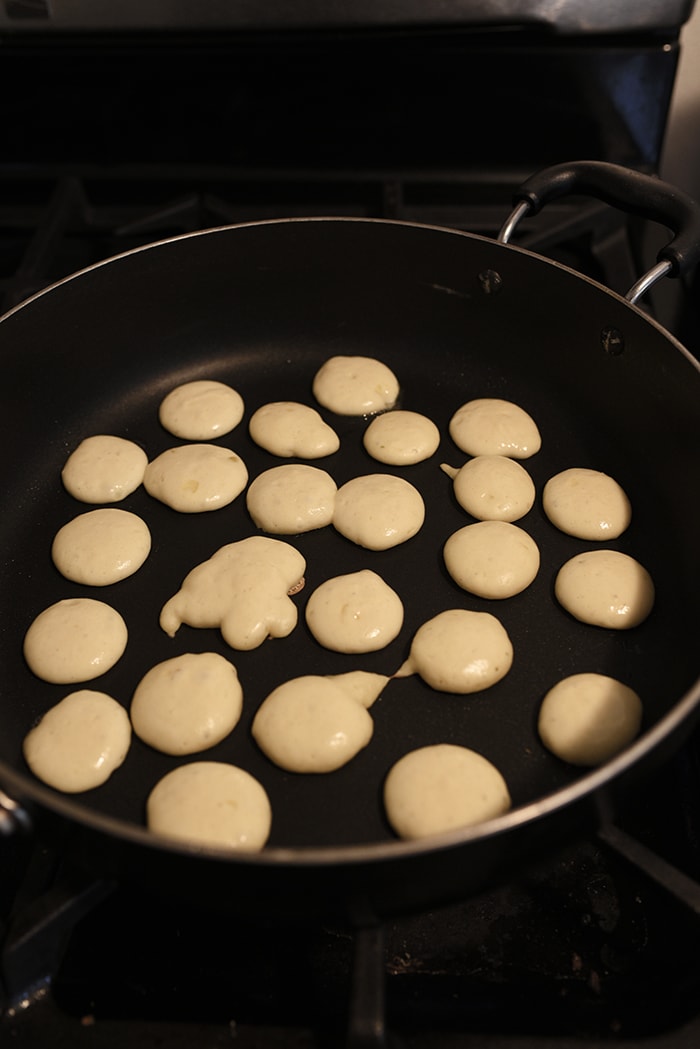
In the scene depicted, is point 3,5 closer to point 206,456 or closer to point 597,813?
point 206,456

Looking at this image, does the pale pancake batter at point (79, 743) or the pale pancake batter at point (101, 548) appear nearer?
the pale pancake batter at point (79, 743)

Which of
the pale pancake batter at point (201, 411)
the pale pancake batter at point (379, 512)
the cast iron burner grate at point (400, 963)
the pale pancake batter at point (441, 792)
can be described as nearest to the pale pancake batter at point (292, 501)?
the pale pancake batter at point (379, 512)

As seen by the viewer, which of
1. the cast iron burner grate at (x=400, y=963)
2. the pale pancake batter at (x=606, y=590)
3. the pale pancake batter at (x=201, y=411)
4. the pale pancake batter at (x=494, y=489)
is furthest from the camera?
the pale pancake batter at (x=201, y=411)

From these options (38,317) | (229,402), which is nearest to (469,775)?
(229,402)

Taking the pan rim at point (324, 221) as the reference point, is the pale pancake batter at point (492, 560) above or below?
below

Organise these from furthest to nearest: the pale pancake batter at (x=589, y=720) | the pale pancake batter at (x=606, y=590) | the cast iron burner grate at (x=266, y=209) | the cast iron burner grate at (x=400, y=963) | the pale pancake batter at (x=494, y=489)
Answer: the cast iron burner grate at (x=266, y=209)
the pale pancake batter at (x=494, y=489)
the pale pancake batter at (x=606, y=590)
the pale pancake batter at (x=589, y=720)
the cast iron burner grate at (x=400, y=963)

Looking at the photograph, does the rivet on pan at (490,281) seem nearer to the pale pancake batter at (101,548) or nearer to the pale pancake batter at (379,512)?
the pale pancake batter at (379,512)

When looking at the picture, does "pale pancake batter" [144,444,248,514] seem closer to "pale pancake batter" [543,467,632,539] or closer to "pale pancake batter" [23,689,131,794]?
"pale pancake batter" [23,689,131,794]
